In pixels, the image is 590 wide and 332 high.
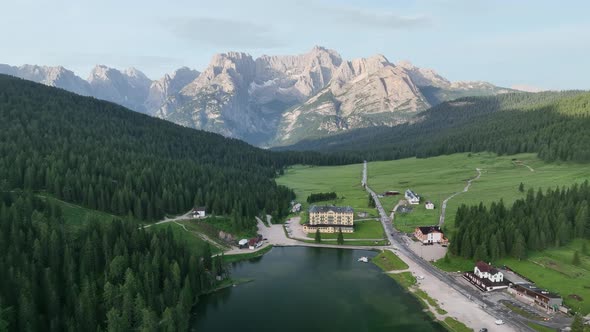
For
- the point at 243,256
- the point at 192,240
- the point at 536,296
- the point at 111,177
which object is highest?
the point at 111,177

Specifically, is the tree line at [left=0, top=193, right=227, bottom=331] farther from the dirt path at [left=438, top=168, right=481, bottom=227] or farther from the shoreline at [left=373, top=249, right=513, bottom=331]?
the dirt path at [left=438, top=168, right=481, bottom=227]

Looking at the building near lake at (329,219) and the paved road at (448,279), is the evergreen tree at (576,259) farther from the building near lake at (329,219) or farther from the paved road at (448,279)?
the building near lake at (329,219)

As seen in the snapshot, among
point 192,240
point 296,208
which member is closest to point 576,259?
point 296,208

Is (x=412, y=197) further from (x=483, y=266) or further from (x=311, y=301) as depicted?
(x=311, y=301)

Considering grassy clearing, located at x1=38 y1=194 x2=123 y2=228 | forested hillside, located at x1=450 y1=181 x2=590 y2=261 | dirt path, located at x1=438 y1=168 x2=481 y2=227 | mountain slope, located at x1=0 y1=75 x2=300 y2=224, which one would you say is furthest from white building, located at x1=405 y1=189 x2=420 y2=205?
grassy clearing, located at x1=38 y1=194 x2=123 y2=228

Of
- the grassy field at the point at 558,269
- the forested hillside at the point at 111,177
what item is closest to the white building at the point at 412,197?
the forested hillside at the point at 111,177

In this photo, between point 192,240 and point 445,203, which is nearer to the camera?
point 192,240
